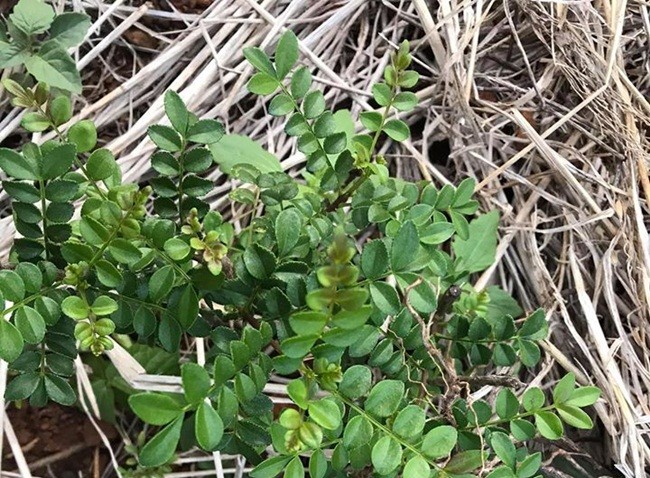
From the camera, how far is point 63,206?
794 mm

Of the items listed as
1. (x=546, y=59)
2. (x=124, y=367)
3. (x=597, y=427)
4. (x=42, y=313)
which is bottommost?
(x=597, y=427)

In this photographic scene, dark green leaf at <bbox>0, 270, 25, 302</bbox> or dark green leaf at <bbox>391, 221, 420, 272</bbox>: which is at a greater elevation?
dark green leaf at <bbox>391, 221, 420, 272</bbox>

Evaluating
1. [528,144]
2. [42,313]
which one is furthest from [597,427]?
[42,313]

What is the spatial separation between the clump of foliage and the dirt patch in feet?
1.48

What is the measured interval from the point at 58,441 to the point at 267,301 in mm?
695


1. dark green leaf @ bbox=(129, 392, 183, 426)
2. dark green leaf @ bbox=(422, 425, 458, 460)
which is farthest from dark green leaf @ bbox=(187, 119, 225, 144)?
dark green leaf @ bbox=(422, 425, 458, 460)

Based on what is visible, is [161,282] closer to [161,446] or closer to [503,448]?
[161,446]

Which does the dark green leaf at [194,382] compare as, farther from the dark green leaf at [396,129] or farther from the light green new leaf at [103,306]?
the dark green leaf at [396,129]

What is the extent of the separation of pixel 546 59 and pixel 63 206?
0.98 meters

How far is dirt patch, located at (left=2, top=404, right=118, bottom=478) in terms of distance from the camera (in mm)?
1250

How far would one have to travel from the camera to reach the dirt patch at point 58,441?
4.10ft

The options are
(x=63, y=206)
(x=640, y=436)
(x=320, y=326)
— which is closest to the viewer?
(x=320, y=326)

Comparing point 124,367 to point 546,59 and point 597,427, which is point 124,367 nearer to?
point 597,427

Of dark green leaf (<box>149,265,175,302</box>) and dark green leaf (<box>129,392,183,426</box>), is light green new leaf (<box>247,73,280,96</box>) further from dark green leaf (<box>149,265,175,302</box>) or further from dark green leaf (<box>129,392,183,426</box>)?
dark green leaf (<box>129,392,183,426</box>)
